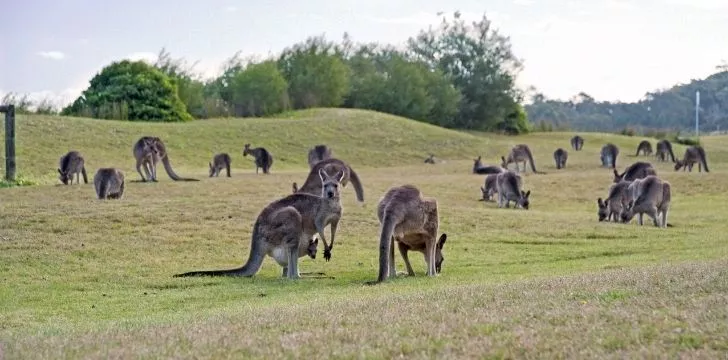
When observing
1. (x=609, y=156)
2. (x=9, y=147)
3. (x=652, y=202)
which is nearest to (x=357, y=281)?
(x=652, y=202)

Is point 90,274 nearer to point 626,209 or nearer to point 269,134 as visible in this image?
point 626,209

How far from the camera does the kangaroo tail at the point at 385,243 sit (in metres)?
13.6

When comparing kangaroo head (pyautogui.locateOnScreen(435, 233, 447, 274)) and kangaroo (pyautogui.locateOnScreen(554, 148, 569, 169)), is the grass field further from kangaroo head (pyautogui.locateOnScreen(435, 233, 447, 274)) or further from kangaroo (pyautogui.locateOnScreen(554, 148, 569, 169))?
kangaroo (pyautogui.locateOnScreen(554, 148, 569, 169))

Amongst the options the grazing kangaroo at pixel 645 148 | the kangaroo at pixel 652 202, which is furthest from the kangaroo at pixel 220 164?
the grazing kangaroo at pixel 645 148

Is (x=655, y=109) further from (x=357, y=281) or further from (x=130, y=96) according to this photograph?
(x=357, y=281)

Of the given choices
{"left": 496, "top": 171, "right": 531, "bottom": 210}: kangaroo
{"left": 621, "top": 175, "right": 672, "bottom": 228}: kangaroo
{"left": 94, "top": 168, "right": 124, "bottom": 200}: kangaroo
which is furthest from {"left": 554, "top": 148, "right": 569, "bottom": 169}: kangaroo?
{"left": 94, "top": 168, "right": 124, "bottom": 200}: kangaroo

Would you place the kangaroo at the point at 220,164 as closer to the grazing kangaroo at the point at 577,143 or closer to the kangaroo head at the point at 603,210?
the kangaroo head at the point at 603,210

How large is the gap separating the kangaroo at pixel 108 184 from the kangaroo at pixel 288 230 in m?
9.71

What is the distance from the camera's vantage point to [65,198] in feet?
80.5

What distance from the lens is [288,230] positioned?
14492mm

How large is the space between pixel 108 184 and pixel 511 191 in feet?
36.0

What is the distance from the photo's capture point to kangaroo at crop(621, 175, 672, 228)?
75.5 feet

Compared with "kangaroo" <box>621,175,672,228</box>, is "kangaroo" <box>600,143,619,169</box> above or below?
above

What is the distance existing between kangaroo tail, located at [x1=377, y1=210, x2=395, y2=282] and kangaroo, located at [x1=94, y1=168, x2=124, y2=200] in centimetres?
1201
